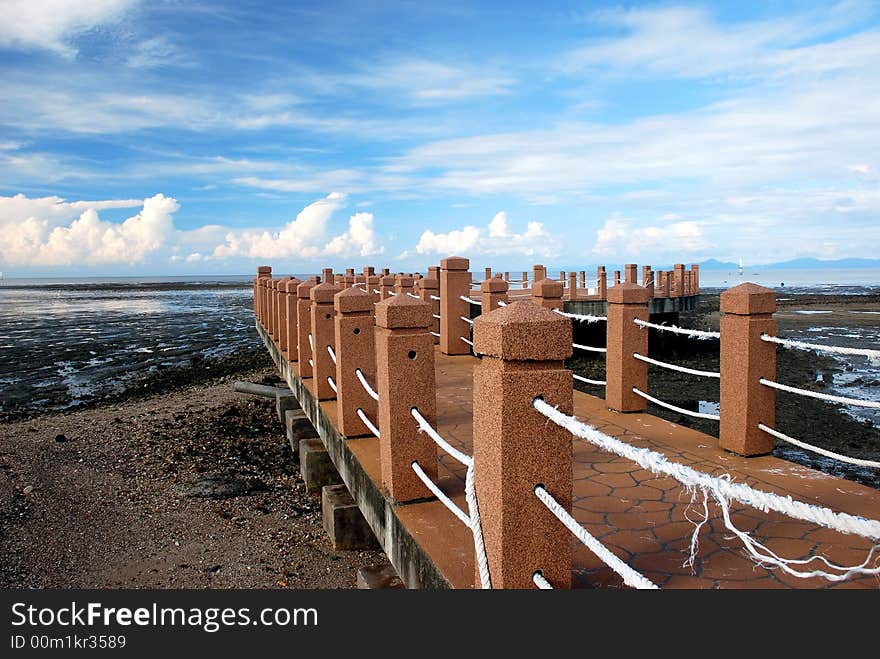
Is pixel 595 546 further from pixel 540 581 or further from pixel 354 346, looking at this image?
pixel 354 346

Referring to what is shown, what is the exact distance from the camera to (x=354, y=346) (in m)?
5.74

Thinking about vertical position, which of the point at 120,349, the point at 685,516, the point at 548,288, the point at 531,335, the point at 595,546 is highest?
the point at 548,288

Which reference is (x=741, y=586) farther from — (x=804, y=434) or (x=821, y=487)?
(x=804, y=434)

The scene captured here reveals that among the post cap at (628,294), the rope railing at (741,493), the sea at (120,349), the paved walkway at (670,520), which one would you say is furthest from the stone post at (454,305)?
the sea at (120,349)

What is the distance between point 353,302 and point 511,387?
131 inches

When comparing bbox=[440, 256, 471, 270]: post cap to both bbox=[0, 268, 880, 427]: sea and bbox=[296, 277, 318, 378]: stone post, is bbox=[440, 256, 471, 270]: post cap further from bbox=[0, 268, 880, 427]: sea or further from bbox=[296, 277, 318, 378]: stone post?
bbox=[0, 268, 880, 427]: sea

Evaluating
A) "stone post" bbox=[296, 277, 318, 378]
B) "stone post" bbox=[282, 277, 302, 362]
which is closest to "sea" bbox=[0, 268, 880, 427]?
"stone post" bbox=[282, 277, 302, 362]

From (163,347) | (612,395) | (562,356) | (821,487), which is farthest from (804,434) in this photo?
(163,347)

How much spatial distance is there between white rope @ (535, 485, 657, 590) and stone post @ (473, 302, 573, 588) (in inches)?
2.4

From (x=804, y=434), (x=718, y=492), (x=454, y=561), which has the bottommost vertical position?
(x=804, y=434)

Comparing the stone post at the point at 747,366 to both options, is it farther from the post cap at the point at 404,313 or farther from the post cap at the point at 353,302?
the post cap at the point at 353,302

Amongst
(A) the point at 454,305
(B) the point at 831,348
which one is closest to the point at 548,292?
(A) the point at 454,305

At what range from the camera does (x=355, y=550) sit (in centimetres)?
706

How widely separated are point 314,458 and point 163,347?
954 inches
